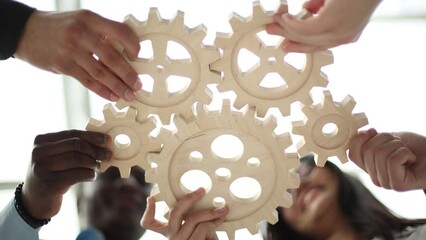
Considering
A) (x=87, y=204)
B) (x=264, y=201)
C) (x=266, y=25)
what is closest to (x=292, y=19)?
(x=266, y=25)

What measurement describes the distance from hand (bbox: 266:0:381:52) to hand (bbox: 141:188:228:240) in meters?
0.26

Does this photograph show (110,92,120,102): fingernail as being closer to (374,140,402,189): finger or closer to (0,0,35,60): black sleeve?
(0,0,35,60): black sleeve

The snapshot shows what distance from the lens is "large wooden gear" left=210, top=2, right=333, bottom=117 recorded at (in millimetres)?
755

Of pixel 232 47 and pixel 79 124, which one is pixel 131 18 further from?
pixel 79 124

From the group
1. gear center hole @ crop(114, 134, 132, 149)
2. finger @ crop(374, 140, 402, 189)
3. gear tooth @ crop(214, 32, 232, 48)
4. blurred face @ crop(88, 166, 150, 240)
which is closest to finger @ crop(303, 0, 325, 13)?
gear tooth @ crop(214, 32, 232, 48)

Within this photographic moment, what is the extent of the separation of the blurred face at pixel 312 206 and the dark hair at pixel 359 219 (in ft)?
0.06

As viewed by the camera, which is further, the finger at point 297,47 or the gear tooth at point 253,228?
the gear tooth at point 253,228

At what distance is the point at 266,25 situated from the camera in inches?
29.4

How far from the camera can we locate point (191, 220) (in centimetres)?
84

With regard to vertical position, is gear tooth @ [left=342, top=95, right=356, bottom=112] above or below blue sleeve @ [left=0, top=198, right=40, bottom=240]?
above

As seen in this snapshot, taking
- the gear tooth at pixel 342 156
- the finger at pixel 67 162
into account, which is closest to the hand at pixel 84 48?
the finger at pixel 67 162

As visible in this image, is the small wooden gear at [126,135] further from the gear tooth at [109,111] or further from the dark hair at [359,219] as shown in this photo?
the dark hair at [359,219]

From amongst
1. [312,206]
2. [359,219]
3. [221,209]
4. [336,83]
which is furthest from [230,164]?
[336,83]

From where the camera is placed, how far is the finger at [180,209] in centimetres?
83
